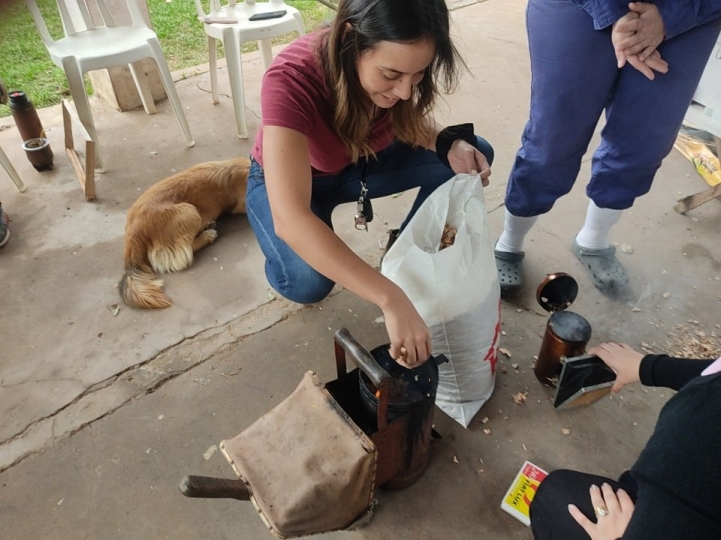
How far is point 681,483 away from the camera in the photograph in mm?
769

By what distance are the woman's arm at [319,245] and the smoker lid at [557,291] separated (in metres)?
0.65

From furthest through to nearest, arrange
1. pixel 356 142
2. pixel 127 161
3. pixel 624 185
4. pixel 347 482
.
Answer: pixel 127 161, pixel 624 185, pixel 356 142, pixel 347 482

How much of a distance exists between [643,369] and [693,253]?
1.22 m

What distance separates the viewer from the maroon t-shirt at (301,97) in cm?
131

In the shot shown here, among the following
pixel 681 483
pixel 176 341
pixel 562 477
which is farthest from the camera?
pixel 176 341

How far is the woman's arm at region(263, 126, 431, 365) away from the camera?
46.6 inches

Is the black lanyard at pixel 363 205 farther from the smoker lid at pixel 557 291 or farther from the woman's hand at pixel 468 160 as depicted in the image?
the smoker lid at pixel 557 291

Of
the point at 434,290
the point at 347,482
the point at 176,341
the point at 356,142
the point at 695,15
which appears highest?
the point at 695,15

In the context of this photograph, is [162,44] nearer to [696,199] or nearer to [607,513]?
[696,199]

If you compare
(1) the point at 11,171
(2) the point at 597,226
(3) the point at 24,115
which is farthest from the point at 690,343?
(3) the point at 24,115

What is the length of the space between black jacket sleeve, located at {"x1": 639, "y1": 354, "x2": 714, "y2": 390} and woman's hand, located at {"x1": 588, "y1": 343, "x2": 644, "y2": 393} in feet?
0.08

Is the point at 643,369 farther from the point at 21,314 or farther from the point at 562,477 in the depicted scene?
the point at 21,314

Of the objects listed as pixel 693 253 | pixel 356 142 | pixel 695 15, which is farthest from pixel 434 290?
pixel 693 253

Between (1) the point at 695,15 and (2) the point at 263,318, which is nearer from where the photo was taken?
(1) the point at 695,15
